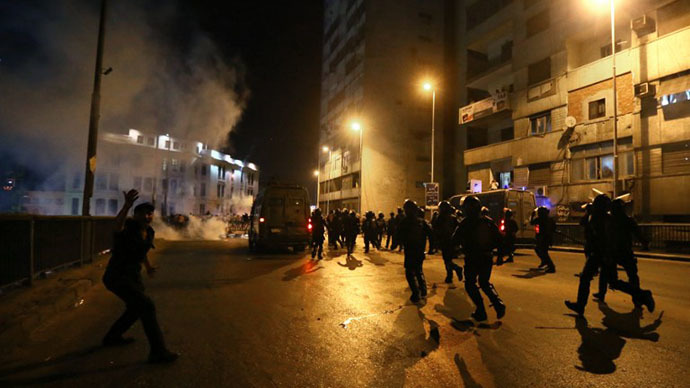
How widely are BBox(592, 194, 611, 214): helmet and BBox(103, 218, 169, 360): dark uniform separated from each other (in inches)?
225

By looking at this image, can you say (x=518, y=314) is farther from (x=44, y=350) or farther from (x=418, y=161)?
(x=418, y=161)

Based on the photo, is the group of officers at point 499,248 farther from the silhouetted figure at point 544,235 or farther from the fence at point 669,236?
the fence at point 669,236

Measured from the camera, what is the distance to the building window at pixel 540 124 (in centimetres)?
2375

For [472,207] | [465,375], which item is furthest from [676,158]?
[465,375]

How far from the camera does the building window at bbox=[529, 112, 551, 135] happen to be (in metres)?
23.8

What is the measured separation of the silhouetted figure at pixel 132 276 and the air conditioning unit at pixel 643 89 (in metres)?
22.0

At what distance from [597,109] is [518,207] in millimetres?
10025

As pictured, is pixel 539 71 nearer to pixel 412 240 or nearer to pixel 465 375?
pixel 412 240

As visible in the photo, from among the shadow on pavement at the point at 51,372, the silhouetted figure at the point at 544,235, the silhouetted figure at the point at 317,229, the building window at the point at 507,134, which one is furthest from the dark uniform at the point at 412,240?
the building window at the point at 507,134

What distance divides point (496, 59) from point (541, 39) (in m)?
6.38

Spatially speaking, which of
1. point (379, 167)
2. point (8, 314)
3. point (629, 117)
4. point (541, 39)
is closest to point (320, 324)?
point (8, 314)

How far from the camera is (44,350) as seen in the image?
3.80m

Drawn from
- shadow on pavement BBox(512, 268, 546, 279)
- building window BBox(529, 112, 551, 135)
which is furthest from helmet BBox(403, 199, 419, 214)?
building window BBox(529, 112, 551, 135)

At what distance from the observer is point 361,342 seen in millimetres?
4031
